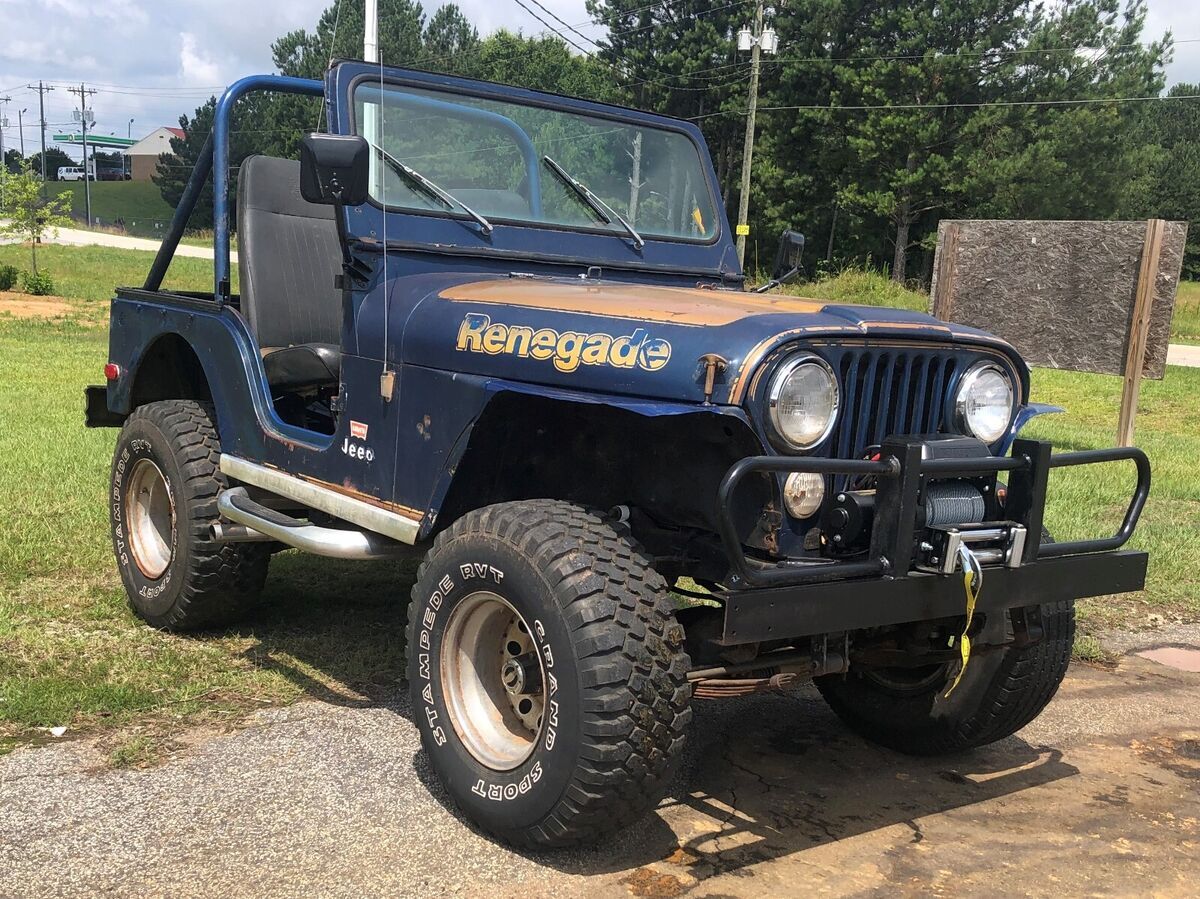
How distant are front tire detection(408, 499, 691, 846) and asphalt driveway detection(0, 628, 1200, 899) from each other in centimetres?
20

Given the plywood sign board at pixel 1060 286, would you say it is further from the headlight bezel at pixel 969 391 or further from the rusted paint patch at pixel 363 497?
the rusted paint patch at pixel 363 497

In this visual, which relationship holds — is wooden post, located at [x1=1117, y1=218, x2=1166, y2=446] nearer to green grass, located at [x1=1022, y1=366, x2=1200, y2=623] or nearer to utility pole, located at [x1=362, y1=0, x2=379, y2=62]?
green grass, located at [x1=1022, y1=366, x2=1200, y2=623]

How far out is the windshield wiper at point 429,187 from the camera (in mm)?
4062

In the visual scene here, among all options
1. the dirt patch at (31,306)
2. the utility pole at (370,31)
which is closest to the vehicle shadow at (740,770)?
the utility pole at (370,31)

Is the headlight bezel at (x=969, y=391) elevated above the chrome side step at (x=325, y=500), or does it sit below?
above

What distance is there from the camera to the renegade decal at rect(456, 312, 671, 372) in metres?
2.99

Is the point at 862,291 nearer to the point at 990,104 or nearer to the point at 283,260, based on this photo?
the point at 990,104

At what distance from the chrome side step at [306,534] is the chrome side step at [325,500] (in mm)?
54

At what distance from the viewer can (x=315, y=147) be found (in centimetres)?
355

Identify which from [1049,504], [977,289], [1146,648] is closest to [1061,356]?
[977,289]

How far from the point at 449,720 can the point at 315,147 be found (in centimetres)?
175

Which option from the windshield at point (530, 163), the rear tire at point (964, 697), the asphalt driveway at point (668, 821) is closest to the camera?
the asphalt driveway at point (668, 821)

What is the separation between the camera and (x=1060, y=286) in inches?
404

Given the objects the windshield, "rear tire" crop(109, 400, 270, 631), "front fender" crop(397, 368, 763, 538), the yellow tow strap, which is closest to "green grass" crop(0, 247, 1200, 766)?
"rear tire" crop(109, 400, 270, 631)
